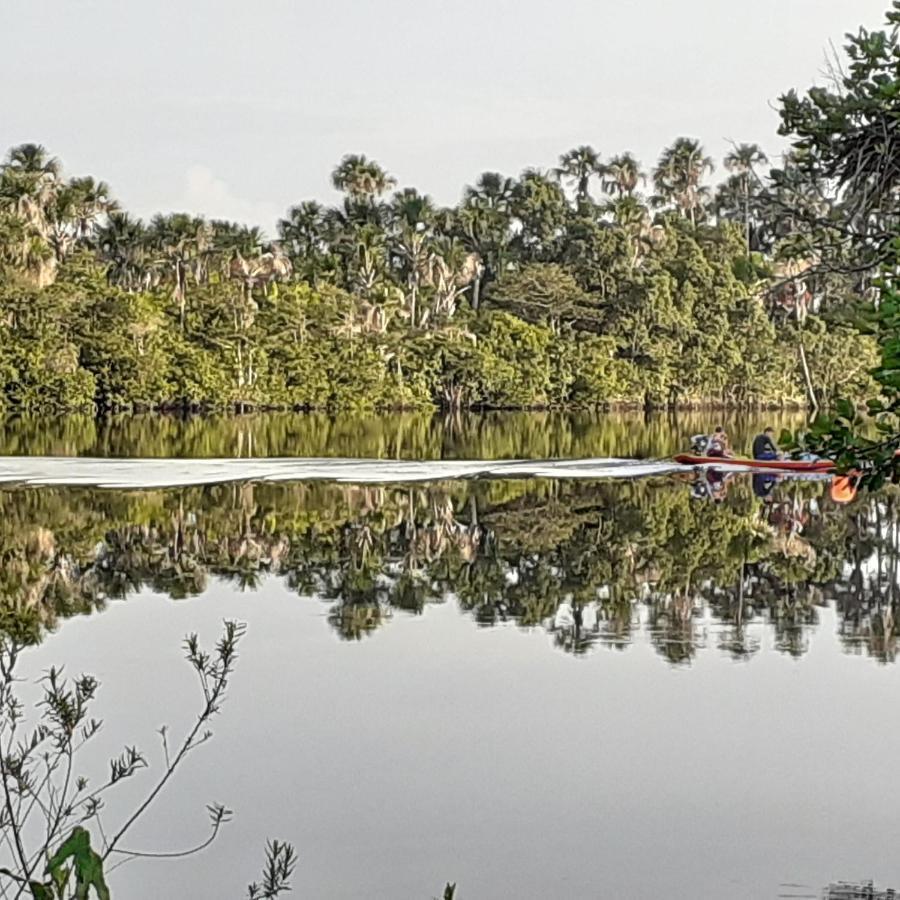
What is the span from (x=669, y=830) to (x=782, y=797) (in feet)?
2.96

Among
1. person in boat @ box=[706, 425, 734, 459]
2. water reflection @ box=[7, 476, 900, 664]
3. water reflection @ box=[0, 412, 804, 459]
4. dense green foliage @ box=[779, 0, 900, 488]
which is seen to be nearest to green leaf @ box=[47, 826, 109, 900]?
dense green foliage @ box=[779, 0, 900, 488]

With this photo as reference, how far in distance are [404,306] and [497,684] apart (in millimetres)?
61776

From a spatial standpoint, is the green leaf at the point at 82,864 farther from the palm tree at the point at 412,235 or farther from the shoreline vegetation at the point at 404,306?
the palm tree at the point at 412,235

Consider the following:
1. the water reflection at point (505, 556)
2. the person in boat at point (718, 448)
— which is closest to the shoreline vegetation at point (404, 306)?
the person in boat at point (718, 448)

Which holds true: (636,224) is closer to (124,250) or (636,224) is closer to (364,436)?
(124,250)

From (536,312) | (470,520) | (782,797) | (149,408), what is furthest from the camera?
(536,312)

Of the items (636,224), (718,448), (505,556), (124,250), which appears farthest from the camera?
(636,224)

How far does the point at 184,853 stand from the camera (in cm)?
804

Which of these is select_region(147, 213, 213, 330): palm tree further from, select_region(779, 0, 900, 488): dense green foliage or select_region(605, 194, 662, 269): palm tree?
select_region(779, 0, 900, 488): dense green foliage

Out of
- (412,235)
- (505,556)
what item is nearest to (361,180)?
(412,235)

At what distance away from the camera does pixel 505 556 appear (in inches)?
788

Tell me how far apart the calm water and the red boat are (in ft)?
16.6

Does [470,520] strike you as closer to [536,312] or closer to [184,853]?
[184,853]

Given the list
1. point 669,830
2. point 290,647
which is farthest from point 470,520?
point 669,830
